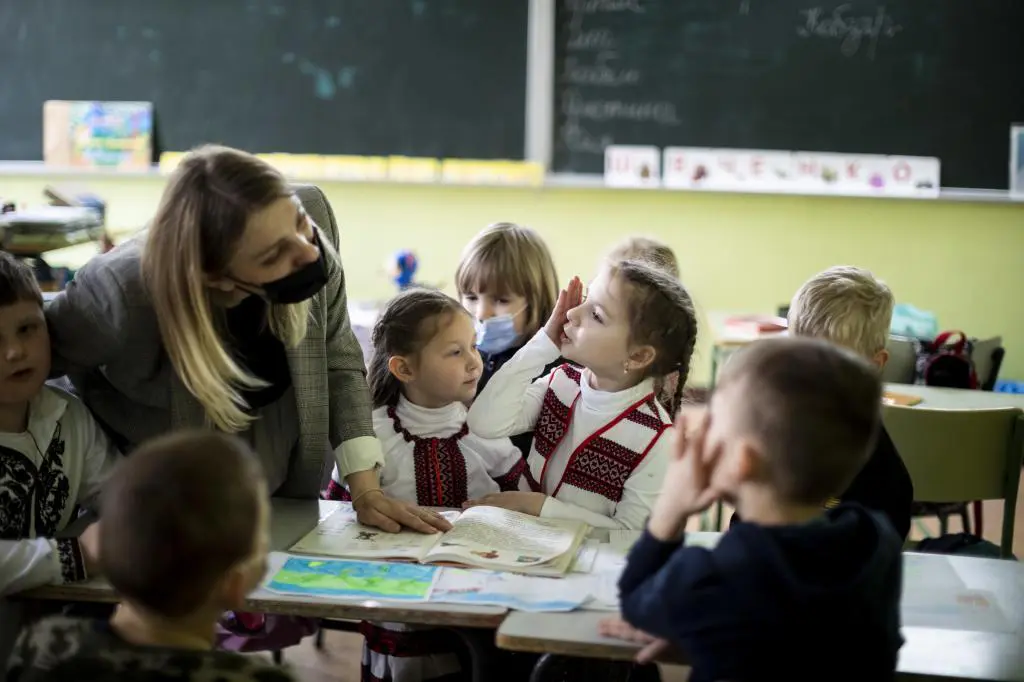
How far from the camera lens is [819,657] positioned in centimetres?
138

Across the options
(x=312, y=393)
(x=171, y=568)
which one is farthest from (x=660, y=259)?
(x=171, y=568)

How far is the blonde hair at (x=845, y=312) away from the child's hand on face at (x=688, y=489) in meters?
0.95

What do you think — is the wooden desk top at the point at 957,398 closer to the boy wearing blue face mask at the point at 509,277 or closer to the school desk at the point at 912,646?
the boy wearing blue face mask at the point at 509,277

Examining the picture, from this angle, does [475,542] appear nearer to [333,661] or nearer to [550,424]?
[550,424]

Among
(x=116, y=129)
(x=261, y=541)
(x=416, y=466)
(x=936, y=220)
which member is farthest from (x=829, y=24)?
(x=261, y=541)

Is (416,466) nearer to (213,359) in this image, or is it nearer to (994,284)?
(213,359)

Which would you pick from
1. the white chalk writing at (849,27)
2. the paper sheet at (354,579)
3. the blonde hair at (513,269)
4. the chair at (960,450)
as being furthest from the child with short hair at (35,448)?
the white chalk writing at (849,27)

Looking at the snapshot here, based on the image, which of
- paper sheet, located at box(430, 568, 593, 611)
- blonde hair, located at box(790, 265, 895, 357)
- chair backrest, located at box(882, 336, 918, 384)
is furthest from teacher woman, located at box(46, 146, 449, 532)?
chair backrest, located at box(882, 336, 918, 384)

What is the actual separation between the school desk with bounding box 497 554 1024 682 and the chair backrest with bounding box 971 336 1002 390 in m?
2.35

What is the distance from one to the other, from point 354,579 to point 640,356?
2.54 ft

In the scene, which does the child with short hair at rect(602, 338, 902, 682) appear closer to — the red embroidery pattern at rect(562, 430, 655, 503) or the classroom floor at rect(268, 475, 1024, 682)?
the red embroidery pattern at rect(562, 430, 655, 503)

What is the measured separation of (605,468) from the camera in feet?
7.13

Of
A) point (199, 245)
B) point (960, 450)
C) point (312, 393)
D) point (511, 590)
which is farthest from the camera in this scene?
point (960, 450)

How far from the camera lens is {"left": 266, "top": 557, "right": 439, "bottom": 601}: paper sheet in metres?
1.69
